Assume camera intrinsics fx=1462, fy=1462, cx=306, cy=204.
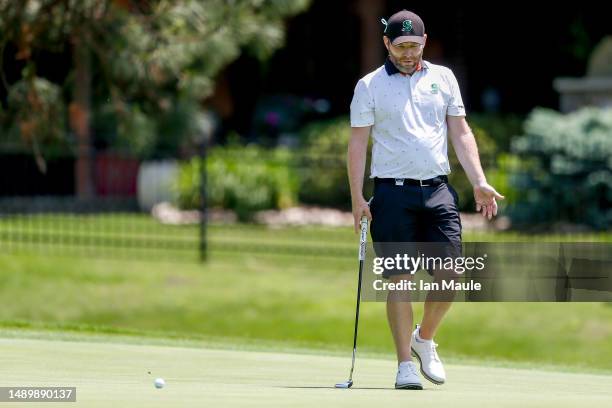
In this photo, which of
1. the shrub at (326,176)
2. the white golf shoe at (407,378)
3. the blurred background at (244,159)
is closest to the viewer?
the white golf shoe at (407,378)

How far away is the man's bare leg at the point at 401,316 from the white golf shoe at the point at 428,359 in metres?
0.17

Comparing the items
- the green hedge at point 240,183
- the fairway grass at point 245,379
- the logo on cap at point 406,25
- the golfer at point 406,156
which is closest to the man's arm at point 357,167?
the golfer at point 406,156

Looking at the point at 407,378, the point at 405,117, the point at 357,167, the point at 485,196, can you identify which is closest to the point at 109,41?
the point at 357,167

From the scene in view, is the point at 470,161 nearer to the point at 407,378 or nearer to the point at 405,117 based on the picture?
the point at 405,117

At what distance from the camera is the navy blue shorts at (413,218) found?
674 centimetres

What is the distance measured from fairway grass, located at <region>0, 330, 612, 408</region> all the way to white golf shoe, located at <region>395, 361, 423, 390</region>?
67 millimetres

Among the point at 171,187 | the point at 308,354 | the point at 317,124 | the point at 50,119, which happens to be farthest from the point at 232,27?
the point at 317,124

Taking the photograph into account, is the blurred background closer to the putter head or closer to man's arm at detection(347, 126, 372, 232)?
man's arm at detection(347, 126, 372, 232)

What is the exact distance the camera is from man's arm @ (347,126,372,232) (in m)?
6.70

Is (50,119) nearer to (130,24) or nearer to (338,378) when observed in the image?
(130,24)

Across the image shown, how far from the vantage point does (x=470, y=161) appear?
22.6ft

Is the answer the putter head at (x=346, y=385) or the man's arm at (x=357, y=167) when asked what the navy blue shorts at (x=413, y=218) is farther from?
the putter head at (x=346, y=385)

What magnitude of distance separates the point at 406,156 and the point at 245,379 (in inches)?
49.9

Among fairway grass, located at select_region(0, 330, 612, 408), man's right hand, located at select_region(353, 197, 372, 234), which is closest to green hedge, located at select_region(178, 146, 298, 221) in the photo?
fairway grass, located at select_region(0, 330, 612, 408)
